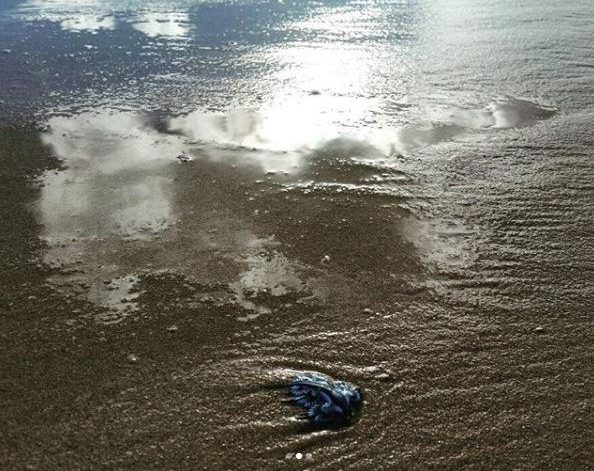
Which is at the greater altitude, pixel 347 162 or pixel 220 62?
pixel 220 62

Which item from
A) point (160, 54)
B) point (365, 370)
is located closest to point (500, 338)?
point (365, 370)

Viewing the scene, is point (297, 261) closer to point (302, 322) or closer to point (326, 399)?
point (302, 322)

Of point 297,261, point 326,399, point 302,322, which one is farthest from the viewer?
point 297,261

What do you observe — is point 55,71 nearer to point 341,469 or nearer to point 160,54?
point 160,54

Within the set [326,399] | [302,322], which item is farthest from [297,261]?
[326,399]
